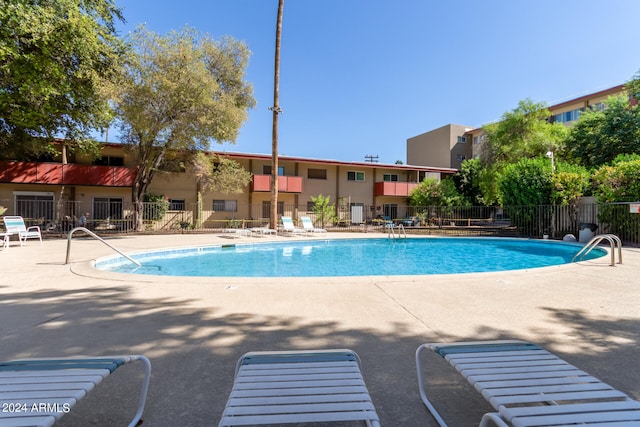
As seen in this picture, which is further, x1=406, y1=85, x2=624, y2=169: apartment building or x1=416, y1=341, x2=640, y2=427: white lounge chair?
x1=406, y1=85, x2=624, y2=169: apartment building

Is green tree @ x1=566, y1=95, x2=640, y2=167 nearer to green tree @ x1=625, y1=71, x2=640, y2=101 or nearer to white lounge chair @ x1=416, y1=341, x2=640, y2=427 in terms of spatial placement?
green tree @ x1=625, y1=71, x2=640, y2=101

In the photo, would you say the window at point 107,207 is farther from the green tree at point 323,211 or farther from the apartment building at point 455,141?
the apartment building at point 455,141

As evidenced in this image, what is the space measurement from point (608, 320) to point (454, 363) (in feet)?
10.5

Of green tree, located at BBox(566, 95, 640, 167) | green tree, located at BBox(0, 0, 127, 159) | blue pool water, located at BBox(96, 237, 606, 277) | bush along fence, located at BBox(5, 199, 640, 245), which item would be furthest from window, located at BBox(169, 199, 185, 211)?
green tree, located at BBox(566, 95, 640, 167)

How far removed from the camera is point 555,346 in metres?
3.02

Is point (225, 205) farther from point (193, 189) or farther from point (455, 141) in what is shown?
point (455, 141)

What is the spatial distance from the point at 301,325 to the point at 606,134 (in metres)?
28.0

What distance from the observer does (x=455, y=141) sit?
36.7m

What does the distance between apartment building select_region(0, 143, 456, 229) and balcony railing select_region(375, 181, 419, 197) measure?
0.08 meters

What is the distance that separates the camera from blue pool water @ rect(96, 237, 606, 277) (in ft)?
29.6

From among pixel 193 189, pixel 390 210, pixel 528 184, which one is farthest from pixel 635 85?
pixel 193 189

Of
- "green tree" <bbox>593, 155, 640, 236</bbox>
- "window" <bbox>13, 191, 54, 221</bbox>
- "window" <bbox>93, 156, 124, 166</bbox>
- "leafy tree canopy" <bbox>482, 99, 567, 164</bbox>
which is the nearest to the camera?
"green tree" <bbox>593, 155, 640, 236</bbox>

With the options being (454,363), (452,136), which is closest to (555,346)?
(454,363)

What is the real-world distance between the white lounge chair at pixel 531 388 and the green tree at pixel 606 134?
27172mm
